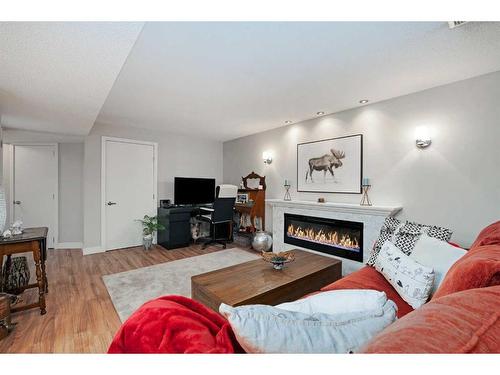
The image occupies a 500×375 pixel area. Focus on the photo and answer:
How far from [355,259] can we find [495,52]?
2.46 m

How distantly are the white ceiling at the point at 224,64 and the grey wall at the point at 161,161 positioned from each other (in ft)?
3.18

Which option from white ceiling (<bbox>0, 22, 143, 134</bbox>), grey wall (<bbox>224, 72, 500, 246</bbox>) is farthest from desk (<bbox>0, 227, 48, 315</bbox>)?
grey wall (<bbox>224, 72, 500, 246</bbox>)

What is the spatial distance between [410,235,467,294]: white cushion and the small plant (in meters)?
3.90

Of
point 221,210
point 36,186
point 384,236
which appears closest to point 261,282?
point 384,236

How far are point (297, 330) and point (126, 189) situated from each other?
14.9ft

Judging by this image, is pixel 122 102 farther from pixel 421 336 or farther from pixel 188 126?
pixel 421 336

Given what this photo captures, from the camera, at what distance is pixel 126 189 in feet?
14.4

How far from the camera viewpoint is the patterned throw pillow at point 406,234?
1.85 metres

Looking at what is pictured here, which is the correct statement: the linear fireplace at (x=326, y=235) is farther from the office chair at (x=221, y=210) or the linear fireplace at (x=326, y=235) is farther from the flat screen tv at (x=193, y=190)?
the flat screen tv at (x=193, y=190)

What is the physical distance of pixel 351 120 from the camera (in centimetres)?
329

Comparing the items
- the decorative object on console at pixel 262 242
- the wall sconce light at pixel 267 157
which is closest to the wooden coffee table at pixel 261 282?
the decorative object on console at pixel 262 242

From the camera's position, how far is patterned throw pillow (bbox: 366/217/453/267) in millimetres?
1849

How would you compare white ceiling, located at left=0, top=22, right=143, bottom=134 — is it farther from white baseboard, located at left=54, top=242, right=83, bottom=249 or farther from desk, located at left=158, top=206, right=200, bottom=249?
white baseboard, located at left=54, top=242, right=83, bottom=249

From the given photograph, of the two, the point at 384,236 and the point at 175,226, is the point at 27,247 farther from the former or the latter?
the point at 384,236
